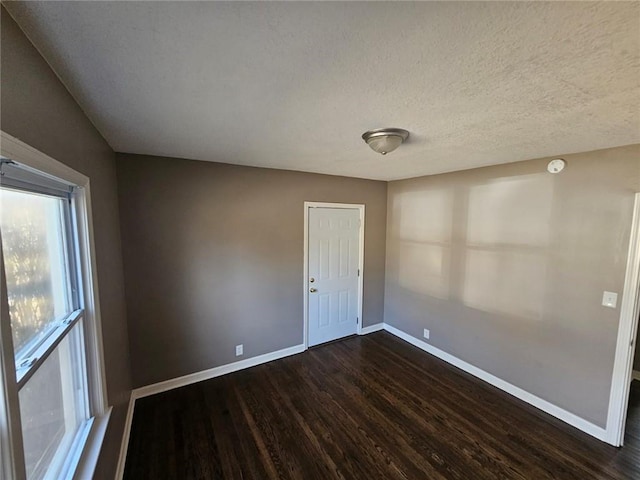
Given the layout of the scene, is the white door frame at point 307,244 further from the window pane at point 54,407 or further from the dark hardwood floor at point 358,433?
the window pane at point 54,407

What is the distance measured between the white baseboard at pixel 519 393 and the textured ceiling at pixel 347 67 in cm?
234

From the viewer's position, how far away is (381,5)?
2.46 feet

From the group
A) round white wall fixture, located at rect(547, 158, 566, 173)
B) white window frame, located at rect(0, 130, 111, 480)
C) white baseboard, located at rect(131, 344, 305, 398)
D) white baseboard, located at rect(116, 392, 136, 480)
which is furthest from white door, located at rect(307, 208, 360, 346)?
white window frame, located at rect(0, 130, 111, 480)

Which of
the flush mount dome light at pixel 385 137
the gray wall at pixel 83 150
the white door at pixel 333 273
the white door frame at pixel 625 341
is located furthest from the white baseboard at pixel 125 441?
the white door frame at pixel 625 341

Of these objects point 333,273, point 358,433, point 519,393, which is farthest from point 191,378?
point 519,393

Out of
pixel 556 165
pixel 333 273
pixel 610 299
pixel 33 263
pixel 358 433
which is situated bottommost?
pixel 358 433

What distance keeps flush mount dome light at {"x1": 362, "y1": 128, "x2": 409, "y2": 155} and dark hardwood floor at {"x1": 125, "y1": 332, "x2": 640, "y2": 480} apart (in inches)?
91.2

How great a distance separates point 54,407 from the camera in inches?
46.4

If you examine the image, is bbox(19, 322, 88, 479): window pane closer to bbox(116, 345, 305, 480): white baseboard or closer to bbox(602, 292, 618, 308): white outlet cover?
bbox(116, 345, 305, 480): white baseboard

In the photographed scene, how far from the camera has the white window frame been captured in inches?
27.4

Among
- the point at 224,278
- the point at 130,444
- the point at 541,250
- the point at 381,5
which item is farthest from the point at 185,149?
the point at 541,250

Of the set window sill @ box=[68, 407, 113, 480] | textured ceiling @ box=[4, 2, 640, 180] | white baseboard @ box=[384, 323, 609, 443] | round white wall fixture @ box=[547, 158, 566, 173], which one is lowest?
white baseboard @ box=[384, 323, 609, 443]

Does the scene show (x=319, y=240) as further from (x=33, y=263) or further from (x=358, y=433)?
(x=33, y=263)

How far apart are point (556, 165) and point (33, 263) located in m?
3.58
